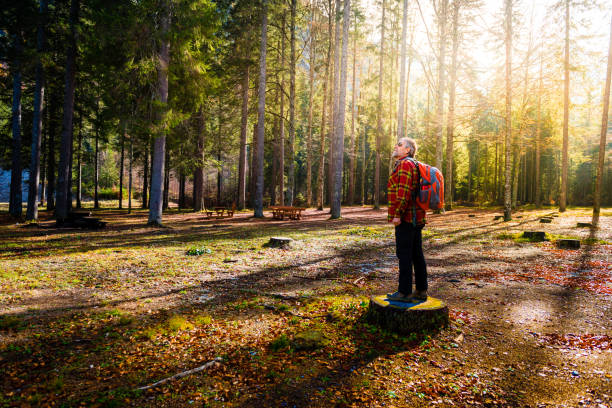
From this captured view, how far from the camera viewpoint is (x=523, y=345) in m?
3.92

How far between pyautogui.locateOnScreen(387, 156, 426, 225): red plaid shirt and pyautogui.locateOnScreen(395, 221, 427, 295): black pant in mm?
132

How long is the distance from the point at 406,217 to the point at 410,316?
1.26 meters

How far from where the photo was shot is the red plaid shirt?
4132 millimetres

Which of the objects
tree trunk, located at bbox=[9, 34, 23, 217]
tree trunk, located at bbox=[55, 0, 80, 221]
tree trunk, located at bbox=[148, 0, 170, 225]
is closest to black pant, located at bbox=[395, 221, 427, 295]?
tree trunk, located at bbox=[148, 0, 170, 225]

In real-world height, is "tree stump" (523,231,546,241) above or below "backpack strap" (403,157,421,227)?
below

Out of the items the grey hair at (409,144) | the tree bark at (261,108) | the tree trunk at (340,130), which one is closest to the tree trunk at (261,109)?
the tree bark at (261,108)

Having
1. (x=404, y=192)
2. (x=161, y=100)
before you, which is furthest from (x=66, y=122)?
(x=404, y=192)

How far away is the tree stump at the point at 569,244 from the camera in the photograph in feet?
33.6

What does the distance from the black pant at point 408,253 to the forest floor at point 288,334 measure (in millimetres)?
732

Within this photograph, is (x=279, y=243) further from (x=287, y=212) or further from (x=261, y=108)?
(x=261, y=108)

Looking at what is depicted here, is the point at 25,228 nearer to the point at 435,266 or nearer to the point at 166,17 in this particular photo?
the point at 166,17

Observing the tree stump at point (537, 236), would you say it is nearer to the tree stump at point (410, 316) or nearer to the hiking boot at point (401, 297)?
the tree stump at point (410, 316)

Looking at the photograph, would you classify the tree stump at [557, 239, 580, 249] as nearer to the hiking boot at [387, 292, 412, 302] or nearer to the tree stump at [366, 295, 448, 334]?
the tree stump at [366, 295, 448, 334]

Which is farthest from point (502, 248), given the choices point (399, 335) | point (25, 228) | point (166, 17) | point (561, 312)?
point (25, 228)
